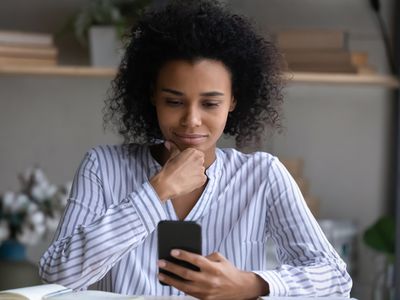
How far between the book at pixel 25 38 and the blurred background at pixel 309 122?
0.61 feet

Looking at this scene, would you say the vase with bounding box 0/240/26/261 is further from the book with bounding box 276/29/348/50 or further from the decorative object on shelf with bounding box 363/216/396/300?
the decorative object on shelf with bounding box 363/216/396/300

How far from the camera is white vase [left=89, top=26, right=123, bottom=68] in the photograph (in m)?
3.06

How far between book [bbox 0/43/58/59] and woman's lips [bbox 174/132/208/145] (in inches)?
59.0

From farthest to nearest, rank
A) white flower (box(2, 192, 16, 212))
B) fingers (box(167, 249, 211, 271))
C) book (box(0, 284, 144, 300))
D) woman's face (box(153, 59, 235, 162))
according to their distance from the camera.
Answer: white flower (box(2, 192, 16, 212))
woman's face (box(153, 59, 235, 162))
fingers (box(167, 249, 211, 271))
book (box(0, 284, 144, 300))

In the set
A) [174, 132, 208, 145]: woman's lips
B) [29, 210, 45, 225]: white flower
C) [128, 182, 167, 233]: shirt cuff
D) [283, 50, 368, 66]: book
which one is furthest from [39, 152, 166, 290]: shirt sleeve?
[283, 50, 368, 66]: book

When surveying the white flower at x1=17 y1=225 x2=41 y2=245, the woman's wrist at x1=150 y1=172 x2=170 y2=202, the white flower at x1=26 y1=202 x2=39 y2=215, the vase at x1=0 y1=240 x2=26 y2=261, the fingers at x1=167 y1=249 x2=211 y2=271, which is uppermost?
the woman's wrist at x1=150 y1=172 x2=170 y2=202

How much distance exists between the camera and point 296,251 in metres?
1.61

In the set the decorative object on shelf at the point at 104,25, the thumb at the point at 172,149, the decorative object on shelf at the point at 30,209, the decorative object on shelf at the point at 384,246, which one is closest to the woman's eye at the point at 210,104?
the thumb at the point at 172,149

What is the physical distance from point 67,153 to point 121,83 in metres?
1.58

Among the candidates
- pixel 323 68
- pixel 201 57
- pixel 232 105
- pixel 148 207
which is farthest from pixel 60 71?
pixel 148 207

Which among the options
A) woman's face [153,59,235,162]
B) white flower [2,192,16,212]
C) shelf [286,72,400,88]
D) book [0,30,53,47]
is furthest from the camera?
shelf [286,72,400,88]

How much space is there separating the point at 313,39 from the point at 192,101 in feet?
5.04

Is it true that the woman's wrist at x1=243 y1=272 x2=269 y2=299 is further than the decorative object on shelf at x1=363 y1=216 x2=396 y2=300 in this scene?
No

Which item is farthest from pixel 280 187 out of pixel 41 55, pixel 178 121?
pixel 41 55
